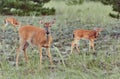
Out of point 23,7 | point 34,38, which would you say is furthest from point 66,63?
point 23,7

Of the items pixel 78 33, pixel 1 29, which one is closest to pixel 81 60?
pixel 78 33

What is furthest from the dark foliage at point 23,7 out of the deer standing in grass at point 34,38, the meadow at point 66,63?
the deer standing in grass at point 34,38

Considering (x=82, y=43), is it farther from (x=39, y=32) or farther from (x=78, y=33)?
(x=39, y=32)

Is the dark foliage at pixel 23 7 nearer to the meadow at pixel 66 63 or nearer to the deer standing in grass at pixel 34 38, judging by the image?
the meadow at pixel 66 63

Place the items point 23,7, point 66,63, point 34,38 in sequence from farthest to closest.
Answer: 1. point 23,7
2. point 34,38
3. point 66,63

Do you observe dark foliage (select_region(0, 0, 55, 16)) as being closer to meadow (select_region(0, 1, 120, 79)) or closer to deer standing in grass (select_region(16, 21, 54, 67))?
meadow (select_region(0, 1, 120, 79))

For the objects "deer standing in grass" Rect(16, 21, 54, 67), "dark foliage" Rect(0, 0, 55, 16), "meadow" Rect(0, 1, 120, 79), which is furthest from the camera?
"dark foliage" Rect(0, 0, 55, 16)

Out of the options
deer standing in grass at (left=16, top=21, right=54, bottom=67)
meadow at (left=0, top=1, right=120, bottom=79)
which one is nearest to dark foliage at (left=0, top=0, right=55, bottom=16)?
meadow at (left=0, top=1, right=120, bottom=79)

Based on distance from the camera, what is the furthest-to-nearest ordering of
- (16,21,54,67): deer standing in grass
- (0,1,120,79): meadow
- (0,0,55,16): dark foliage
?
(0,0,55,16): dark foliage → (16,21,54,67): deer standing in grass → (0,1,120,79): meadow

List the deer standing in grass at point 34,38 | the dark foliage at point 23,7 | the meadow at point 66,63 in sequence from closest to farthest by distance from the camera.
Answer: the meadow at point 66,63 → the deer standing in grass at point 34,38 → the dark foliage at point 23,7

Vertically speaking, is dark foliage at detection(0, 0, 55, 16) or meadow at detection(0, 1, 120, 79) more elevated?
meadow at detection(0, 1, 120, 79)

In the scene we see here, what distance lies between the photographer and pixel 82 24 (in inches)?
714

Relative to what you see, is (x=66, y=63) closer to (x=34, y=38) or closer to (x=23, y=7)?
(x=34, y=38)

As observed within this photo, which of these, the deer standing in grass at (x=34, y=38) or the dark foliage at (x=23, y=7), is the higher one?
the deer standing in grass at (x=34, y=38)
